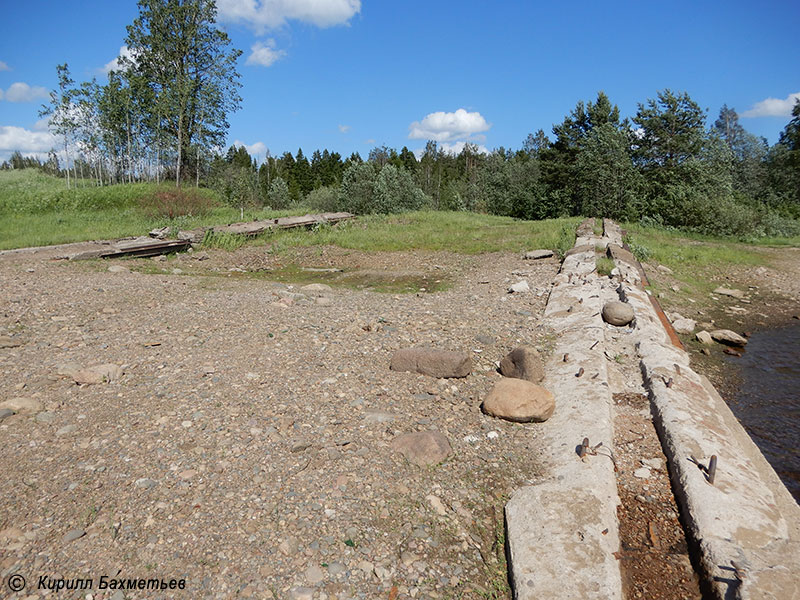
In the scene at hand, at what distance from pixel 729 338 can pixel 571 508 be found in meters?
6.02

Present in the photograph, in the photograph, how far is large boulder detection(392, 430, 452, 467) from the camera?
3105 millimetres

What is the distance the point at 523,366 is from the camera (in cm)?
434

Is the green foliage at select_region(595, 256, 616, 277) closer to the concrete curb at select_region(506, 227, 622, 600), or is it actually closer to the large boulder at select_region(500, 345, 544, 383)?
the concrete curb at select_region(506, 227, 622, 600)

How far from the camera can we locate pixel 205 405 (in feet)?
12.0

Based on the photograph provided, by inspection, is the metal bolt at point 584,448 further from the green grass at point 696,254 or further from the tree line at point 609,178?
the tree line at point 609,178

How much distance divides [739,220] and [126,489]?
61.7 feet

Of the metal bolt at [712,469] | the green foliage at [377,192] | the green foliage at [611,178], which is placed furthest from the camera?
the green foliage at [377,192]

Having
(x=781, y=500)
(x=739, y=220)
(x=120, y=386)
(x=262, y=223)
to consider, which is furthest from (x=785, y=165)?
(x=120, y=386)

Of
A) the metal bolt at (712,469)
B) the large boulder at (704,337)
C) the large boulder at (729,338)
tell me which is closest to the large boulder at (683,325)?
the large boulder at (704,337)

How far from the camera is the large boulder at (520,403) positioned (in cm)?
361

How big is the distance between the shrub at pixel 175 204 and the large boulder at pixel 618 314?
17059mm

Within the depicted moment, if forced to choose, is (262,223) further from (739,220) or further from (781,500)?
(739,220)

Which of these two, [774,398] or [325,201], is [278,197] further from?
[774,398]

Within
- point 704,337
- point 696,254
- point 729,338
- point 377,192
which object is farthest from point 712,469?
point 377,192
